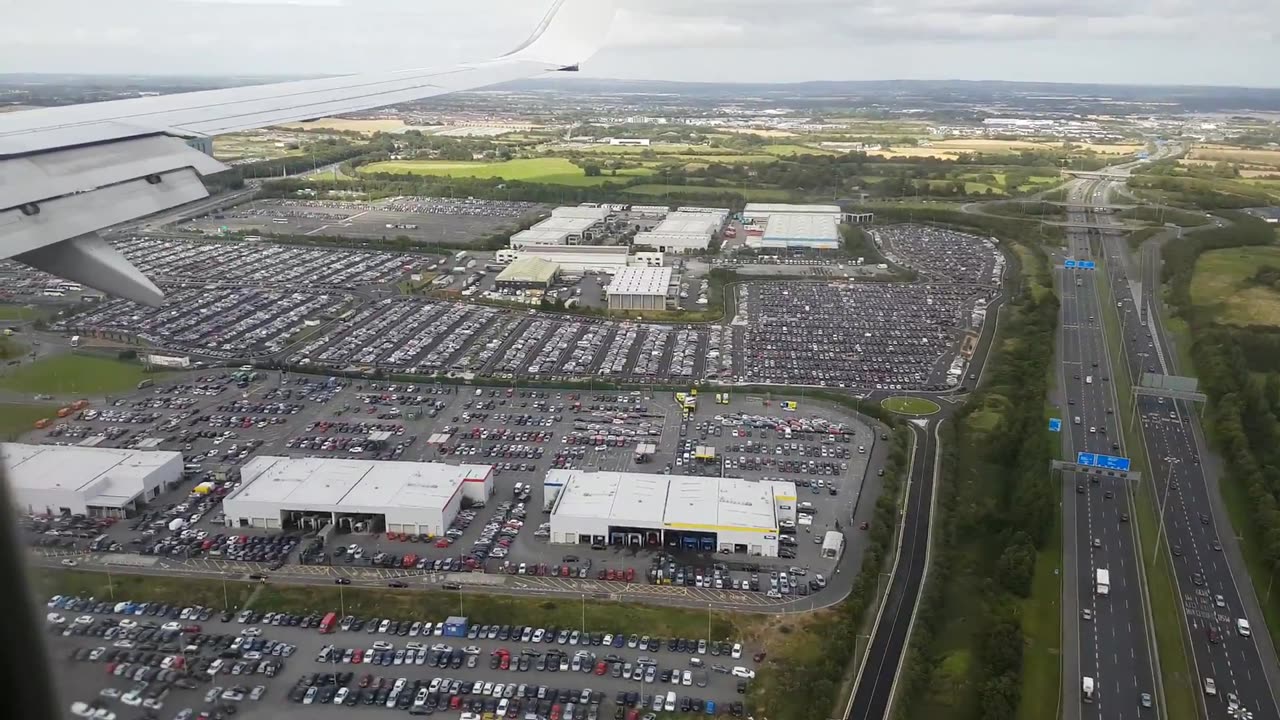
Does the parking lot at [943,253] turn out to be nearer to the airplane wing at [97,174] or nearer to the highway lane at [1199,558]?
the highway lane at [1199,558]

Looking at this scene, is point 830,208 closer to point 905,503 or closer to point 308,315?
point 308,315

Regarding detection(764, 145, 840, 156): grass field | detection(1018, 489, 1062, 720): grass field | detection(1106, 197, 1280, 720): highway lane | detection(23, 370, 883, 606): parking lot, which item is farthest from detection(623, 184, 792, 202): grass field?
detection(1018, 489, 1062, 720): grass field

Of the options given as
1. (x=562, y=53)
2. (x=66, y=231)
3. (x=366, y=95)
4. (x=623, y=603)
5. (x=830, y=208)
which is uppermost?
(x=562, y=53)

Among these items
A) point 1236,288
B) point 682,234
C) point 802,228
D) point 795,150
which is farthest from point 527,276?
point 795,150

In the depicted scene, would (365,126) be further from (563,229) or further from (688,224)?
(688,224)

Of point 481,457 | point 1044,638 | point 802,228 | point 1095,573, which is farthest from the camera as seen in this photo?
point 802,228

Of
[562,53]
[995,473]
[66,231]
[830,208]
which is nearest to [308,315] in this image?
[562,53]

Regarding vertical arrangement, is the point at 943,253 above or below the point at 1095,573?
above

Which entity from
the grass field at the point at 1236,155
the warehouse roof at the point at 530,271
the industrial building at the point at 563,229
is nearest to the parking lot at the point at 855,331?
the warehouse roof at the point at 530,271
